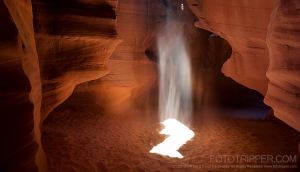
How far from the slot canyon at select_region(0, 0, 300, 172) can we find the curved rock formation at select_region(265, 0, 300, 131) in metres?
0.02

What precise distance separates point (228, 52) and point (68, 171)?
11.5 meters

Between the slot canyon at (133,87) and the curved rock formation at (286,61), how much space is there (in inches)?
0.7

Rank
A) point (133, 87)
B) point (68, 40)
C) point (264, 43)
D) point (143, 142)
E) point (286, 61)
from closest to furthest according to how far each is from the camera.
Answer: point (286, 61) < point (68, 40) < point (143, 142) < point (264, 43) < point (133, 87)

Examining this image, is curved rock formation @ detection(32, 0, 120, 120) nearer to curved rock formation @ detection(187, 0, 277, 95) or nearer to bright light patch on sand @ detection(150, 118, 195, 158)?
bright light patch on sand @ detection(150, 118, 195, 158)

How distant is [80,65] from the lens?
5105 millimetres

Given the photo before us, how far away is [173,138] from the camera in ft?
22.5

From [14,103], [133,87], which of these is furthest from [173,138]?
[14,103]

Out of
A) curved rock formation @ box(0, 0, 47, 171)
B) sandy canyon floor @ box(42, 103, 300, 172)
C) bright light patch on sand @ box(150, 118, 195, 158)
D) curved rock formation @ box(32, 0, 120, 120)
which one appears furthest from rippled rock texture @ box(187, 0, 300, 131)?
curved rock formation @ box(0, 0, 47, 171)

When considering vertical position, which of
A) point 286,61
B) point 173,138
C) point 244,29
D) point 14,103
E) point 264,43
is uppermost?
point 244,29

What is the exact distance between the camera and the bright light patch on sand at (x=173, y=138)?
19.0ft

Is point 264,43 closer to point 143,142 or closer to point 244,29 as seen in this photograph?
point 244,29

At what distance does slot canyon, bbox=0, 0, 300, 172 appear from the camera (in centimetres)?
260

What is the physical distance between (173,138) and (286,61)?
403 cm

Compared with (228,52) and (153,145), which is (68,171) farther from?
(228,52)
